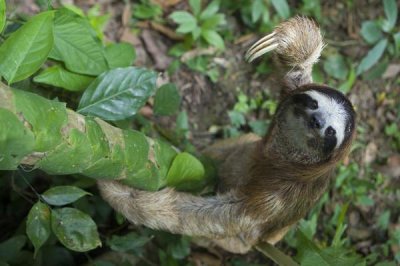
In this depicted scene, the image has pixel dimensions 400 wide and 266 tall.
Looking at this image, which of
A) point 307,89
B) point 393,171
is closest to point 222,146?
point 307,89

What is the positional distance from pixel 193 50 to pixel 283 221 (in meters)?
2.03

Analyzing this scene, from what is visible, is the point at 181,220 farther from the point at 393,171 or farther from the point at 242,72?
the point at 393,171

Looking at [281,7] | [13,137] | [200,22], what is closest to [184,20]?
[200,22]

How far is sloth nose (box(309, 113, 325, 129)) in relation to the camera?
2854 mm

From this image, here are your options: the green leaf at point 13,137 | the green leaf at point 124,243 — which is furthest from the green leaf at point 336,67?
the green leaf at point 13,137

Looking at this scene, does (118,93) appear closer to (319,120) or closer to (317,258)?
(319,120)

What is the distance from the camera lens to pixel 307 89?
10.1 ft

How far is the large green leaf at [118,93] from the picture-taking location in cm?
267

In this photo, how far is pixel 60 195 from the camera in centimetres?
253

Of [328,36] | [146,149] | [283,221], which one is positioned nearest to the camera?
[146,149]

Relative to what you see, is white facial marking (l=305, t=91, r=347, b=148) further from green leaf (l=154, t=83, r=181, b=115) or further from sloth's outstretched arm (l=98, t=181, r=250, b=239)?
green leaf (l=154, t=83, r=181, b=115)

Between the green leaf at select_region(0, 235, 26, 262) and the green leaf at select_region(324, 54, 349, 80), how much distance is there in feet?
11.3

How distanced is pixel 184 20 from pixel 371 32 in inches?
75.7

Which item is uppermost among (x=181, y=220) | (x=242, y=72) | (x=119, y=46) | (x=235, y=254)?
(x=119, y=46)
